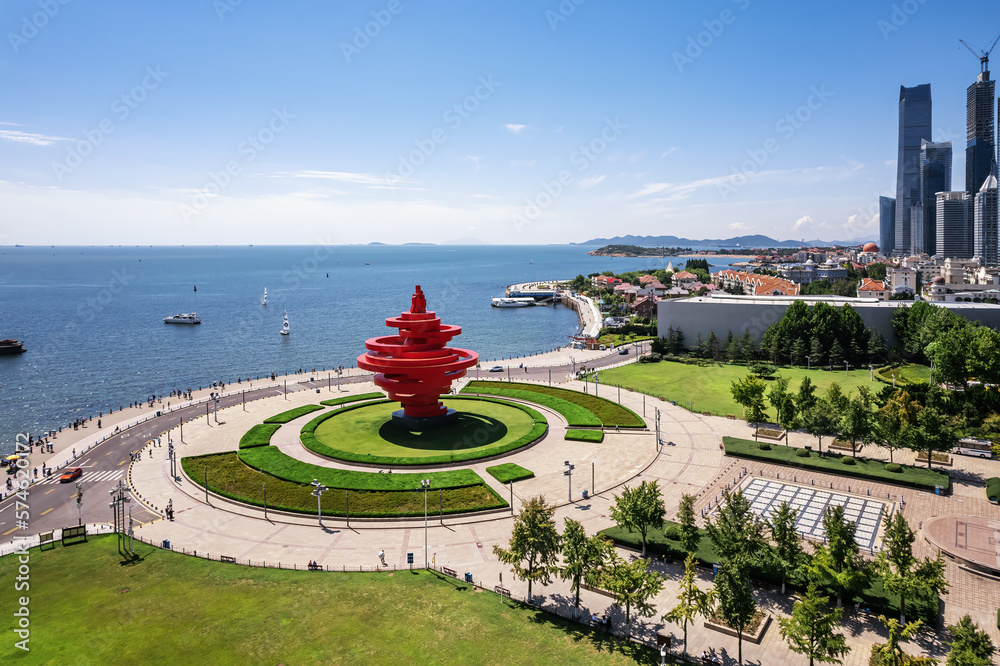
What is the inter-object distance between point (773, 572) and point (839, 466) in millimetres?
18997

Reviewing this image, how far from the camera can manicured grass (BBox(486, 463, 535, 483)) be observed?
139 feet

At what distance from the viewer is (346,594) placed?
93.4ft

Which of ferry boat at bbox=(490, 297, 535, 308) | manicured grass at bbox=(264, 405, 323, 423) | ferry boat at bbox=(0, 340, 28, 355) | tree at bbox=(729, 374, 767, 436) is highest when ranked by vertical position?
ferry boat at bbox=(490, 297, 535, 308)

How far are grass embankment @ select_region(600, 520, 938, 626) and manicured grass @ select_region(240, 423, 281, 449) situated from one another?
3075cm

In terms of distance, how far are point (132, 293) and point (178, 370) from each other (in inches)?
5219

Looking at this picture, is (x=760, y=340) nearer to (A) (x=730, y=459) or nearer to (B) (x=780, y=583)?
(A) (x=730, y=459)

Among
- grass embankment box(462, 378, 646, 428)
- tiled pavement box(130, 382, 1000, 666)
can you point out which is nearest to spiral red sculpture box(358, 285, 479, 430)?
tiled pavement box(130, 382, 1000, 666)

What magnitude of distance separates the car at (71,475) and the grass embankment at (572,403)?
36.7 metres

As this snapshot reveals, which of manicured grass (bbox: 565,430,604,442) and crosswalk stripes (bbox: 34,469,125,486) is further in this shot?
manicured grass (bbox: 565,430,604,442)

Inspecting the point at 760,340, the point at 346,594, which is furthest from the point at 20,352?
the point at 760,340

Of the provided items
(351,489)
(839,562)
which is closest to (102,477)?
(351,489)

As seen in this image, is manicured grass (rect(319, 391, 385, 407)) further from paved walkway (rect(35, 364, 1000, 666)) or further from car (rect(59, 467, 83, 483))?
car (rect(59, 467, 83, 483))

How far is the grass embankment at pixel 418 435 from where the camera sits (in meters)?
46.7

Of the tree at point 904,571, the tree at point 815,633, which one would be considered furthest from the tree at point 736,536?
the tree at point 904,571
